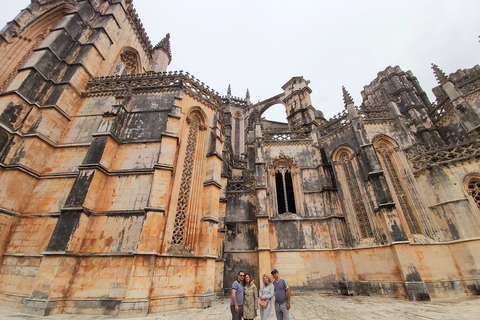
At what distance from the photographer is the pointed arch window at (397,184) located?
10133 millimetres

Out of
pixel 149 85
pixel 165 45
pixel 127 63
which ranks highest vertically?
pixel 165 45

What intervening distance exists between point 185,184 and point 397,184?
11.3 m

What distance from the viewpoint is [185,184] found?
30.5 feet

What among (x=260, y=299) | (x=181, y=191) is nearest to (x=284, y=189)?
(x=181, y=191)

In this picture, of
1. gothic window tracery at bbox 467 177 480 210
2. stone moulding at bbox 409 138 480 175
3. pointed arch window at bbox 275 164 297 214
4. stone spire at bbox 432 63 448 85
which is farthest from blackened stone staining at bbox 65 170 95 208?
stone spire at bbox 432 63 448 85

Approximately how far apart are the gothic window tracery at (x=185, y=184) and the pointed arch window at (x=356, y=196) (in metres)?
9.29

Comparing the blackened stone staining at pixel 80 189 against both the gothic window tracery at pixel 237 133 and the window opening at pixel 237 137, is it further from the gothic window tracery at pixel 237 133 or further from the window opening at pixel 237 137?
the window opening at pixel 237 137

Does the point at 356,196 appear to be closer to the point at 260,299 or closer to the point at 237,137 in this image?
the point at 260,299

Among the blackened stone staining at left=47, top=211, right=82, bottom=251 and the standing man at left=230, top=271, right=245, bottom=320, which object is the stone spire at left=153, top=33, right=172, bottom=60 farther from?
the standing man at left=230, top=271, right=245, bottom=320

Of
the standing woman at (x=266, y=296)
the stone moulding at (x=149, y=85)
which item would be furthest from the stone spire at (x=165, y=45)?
the standing woman at (x=266, y=296)

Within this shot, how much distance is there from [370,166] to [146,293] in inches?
465

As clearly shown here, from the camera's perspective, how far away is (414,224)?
33.2ft

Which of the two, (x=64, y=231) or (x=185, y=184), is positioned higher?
(x=185, y=184)

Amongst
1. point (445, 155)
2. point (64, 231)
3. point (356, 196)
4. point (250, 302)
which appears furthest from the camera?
point (356, 196)
